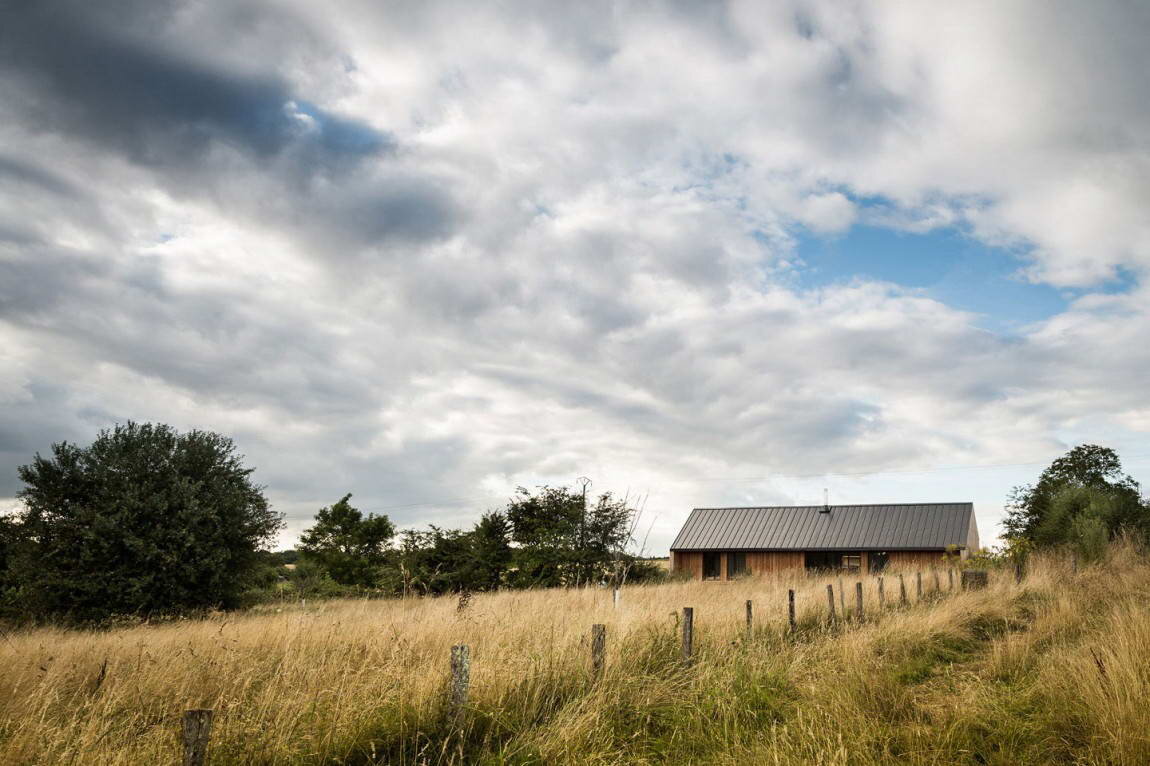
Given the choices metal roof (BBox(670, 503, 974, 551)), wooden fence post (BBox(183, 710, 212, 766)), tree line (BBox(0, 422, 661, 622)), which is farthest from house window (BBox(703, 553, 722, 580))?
wooden fence post (BBox(183, 710, 212, 766))

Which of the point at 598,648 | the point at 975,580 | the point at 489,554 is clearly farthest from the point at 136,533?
the point at 975,580

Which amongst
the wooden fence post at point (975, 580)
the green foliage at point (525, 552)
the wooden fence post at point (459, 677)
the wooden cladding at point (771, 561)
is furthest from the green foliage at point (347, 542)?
the wooden fence post at point (459, 677)

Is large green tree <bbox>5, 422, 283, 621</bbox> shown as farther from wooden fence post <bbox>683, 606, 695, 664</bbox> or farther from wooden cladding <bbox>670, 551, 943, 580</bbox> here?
wooden cladding <bbox>670, 551, 943, 580</bbox>

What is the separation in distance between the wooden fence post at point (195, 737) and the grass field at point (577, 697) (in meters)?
0.66

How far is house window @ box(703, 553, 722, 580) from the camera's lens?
127 feet

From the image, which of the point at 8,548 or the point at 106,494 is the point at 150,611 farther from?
the point at 8,548

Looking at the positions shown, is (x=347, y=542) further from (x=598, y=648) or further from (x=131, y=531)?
(x=598, y=648)

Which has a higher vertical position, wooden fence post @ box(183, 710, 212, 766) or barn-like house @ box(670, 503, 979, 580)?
barn-like house @ box(670, 503, 979, 580)

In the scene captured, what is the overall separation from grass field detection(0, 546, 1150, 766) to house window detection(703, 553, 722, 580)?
28.8m

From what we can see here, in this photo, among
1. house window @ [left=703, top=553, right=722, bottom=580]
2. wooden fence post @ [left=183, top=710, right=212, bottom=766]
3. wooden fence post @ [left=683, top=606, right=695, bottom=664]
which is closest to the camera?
wooden fence post @ [left=183, top=710, right=212, bottom=766]

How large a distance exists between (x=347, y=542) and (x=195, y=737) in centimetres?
4429

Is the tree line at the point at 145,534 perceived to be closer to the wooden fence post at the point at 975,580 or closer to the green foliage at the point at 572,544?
the green foliage at the point at 572,544

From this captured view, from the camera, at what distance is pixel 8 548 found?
22.0 meters

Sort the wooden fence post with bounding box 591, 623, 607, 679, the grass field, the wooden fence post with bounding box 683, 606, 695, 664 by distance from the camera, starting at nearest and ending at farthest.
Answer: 1. the grass field
2. the wooden fence post with bounding box 591, 623, 607, 679
3. the wooden fence post with bounding box 683, 606, 695, 664
